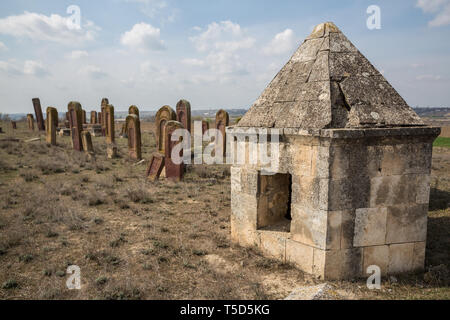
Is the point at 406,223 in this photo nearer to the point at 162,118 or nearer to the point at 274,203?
the point at 274,203

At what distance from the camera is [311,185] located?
3.97 m

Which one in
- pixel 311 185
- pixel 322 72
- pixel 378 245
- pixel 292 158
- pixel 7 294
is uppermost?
pixel 322 72

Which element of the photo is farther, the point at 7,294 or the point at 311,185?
the point at 311,185

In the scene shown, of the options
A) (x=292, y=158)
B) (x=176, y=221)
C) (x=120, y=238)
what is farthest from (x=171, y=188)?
(x=292, y=158)

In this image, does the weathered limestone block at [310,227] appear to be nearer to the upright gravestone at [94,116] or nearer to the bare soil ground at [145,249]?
the bare soil ground at [145,249]

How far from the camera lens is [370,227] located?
396 cm

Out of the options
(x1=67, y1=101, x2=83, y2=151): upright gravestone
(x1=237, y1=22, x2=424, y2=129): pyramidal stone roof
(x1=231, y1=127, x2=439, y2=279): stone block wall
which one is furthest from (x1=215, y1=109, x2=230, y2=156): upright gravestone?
(x1=231, y1=127, x2=439, y2=279): stone block wall

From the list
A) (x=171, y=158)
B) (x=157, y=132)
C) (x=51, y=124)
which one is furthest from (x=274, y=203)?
(x=51, y=124)

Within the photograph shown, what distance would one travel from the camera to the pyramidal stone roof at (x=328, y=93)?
3.95 metres

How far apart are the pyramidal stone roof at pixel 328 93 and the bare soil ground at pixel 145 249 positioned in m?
2.16

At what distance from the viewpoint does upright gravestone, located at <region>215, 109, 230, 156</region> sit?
16116mm

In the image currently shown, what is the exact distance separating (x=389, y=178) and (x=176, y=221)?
4.30m
